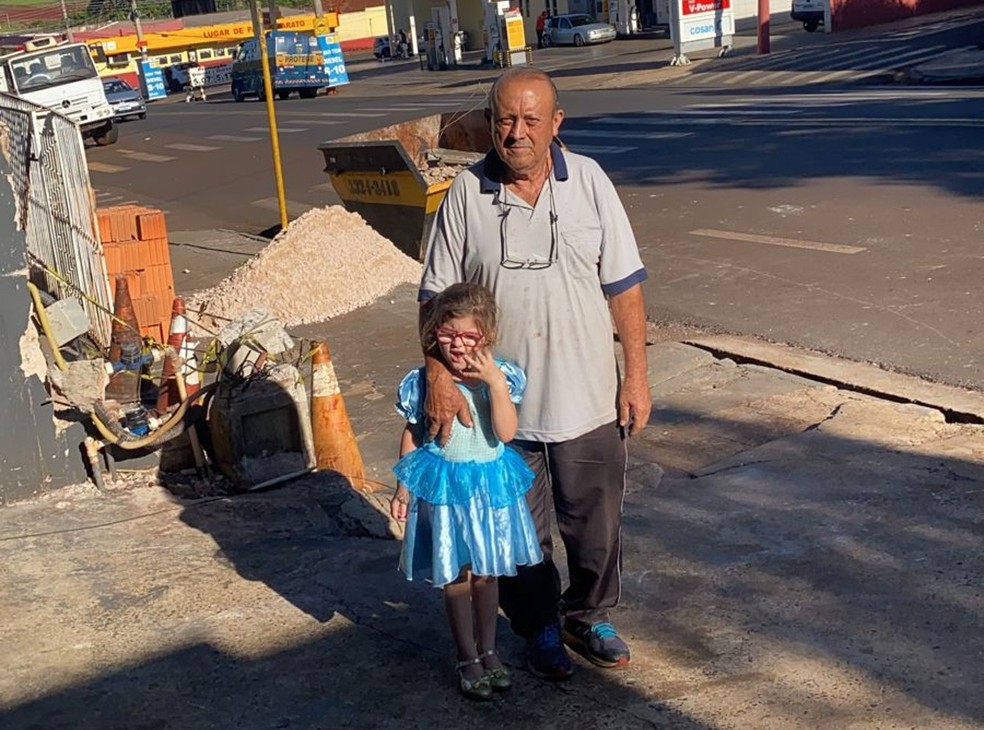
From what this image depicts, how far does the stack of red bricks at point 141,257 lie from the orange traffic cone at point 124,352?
334mm

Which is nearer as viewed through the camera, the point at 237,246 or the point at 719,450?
the point at 719,450

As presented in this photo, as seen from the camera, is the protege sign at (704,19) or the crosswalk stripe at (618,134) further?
the protege sign at (704,19)

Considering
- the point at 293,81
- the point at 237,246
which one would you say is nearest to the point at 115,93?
the point at 293,81

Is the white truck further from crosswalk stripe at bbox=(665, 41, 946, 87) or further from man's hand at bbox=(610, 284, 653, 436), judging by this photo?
man's hand at bbox=(610, 284, 653, 436)

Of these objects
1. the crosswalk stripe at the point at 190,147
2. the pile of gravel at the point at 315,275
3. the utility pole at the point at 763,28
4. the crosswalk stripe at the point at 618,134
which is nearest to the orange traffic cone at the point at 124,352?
the pile of gravel at the point at 315,275

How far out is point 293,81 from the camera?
141 feet

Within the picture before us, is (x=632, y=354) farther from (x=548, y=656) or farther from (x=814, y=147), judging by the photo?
(x=814, y=147)

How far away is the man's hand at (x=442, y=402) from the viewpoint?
11.5 feet

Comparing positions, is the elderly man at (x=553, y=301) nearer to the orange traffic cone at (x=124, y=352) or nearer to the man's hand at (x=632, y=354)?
the man's hand at (x=632, y=354)

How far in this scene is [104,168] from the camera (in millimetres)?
26000

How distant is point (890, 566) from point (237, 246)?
10524 millimetres

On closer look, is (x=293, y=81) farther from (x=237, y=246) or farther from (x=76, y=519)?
(x=76, y=519)

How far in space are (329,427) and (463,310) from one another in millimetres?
2466

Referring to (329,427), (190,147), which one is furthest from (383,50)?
(329,427)
